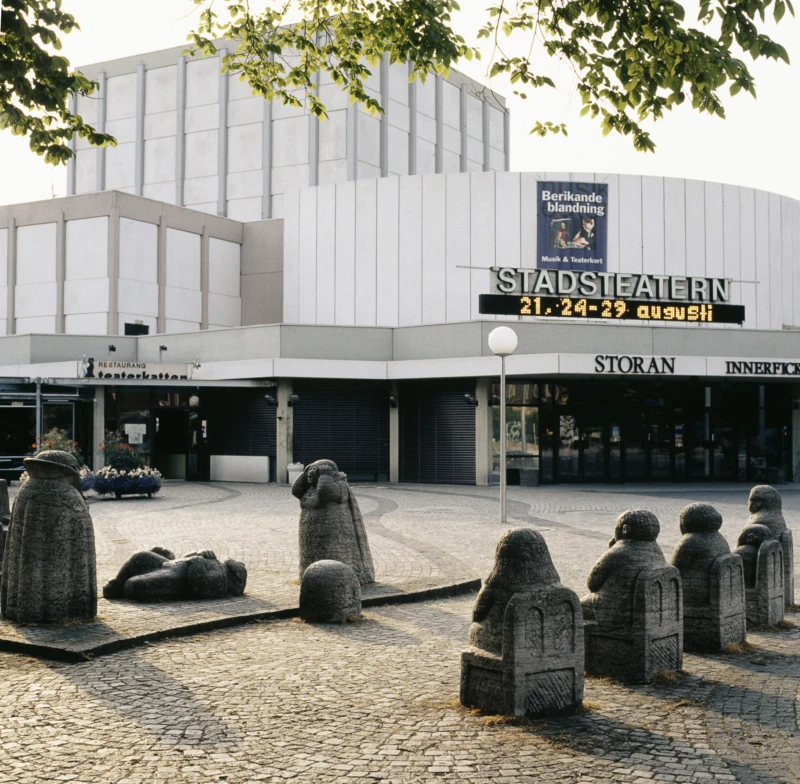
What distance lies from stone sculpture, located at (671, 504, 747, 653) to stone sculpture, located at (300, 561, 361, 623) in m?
2.78

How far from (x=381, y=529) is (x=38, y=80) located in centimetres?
947

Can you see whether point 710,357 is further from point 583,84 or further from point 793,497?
point 583,84

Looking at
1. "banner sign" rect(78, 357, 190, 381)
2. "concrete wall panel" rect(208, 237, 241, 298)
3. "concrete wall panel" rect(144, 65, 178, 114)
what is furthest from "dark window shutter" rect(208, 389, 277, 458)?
"concrete wall panel" rect(144, 65, 178, 114)

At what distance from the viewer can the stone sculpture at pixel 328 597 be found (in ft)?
27.9

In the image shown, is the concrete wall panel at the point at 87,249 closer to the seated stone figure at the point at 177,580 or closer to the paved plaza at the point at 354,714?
the seated stone figure at the point at 177,580

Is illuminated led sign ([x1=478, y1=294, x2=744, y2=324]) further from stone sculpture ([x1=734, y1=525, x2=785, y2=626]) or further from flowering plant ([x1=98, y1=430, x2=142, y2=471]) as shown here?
stone sculpture ([x1=734, y1=525, x2=785, y2=626])

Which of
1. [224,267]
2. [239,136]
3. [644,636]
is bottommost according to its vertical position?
[644,636]

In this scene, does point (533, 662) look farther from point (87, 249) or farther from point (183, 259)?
point (183, 259)

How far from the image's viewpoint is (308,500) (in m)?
10.1

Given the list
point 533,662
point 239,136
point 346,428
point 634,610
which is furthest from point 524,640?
point 239,136

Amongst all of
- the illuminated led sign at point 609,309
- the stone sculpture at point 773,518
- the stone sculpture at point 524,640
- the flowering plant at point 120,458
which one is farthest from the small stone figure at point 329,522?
the illuminated led sign at point 609,309

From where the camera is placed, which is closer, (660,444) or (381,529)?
(381,529)

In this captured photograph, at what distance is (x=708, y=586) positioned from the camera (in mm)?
7500

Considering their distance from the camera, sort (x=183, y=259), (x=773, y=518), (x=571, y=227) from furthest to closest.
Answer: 1. (x=183, y=259)
2. (x=571, y=227)
3. (x=773, y=518)
